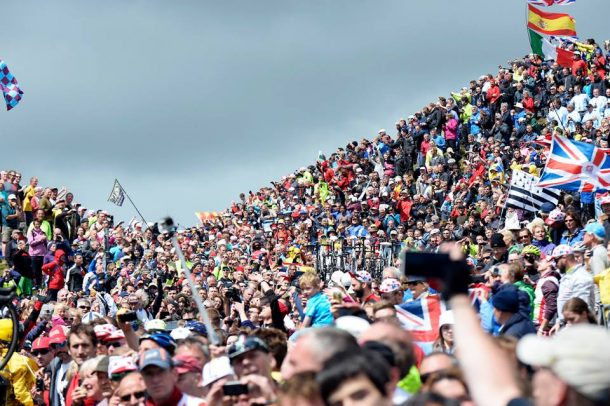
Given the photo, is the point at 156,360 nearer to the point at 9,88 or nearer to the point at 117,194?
the point at 9,88

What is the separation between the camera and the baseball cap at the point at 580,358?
155 inches

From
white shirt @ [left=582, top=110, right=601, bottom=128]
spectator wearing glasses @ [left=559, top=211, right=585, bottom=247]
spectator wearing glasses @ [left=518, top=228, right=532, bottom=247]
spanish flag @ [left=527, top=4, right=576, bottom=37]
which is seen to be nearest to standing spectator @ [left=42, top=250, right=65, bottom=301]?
white shirt @ [left=582, top=110, right=601, bottom=128]

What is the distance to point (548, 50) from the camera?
103 feet

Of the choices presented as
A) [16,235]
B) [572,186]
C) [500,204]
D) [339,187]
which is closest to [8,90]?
[16,235]

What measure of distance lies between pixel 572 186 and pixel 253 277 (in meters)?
5.12

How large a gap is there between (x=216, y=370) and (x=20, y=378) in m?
5.05

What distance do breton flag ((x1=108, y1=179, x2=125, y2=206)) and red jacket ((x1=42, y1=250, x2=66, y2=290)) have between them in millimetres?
10628

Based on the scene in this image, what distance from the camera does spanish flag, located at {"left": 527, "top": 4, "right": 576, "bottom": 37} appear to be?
30.9 meters

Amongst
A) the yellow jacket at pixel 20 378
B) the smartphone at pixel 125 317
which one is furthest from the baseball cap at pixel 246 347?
the yellow jacket at pixel 20 378

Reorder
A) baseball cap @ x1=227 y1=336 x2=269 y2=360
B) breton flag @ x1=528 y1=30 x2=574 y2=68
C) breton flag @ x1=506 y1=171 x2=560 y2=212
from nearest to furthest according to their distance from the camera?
baseball cap @ x1=227 y1=336 x2=269 y2=360
breton flag @ x1=506 y1=171 x2=560 y2=212
breton flag @ x1=528 y1=30 x2=574 y2=68

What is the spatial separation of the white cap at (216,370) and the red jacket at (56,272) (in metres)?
19.5

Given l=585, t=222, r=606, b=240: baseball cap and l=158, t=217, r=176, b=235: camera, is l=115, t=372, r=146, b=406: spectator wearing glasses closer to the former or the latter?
l=158, t=217, r=176, b=235: camera

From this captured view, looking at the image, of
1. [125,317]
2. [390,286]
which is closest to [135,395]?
[125,317]

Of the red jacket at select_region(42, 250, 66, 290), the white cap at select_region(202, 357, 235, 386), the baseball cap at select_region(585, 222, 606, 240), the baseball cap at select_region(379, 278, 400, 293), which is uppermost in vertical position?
the red jacket at select_region(42, 250, 66, 290)
